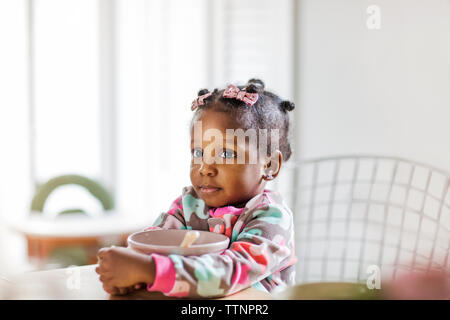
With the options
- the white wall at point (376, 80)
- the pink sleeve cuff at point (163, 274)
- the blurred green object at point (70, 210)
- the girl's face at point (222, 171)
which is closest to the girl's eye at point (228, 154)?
the girl's face at point (222, 171)

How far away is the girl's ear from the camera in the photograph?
0.87 meters

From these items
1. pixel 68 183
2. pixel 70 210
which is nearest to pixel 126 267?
pixel 68 183

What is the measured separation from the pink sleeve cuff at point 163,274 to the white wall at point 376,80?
3.17 ft

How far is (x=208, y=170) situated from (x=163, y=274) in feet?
0.79

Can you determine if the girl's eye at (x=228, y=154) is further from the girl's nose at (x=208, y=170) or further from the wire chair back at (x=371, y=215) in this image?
the wire chair back at (x=371, y=215)

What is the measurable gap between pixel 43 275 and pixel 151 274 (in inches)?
7.8

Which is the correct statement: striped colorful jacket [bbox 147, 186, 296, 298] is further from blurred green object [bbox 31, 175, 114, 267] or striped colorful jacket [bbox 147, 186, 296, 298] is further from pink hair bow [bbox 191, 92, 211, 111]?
blurred green object [bbox 31, 175, 114, 267]

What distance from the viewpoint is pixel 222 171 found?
79 centimetres

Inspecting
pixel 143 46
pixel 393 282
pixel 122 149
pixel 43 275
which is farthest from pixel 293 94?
pixel 393 282

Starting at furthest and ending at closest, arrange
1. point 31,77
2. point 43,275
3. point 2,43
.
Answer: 1. point 31,77
2. point 2,43
3. point 43,275

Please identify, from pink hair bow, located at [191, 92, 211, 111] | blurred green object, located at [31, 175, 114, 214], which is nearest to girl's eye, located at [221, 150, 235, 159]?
pink hair bow, located at [191, 92, 211, 111]

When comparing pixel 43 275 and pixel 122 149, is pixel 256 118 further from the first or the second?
pixel 122 149

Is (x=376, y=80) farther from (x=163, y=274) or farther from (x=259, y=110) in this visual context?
(x=163, y=274)

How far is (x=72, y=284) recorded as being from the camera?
632 mm
